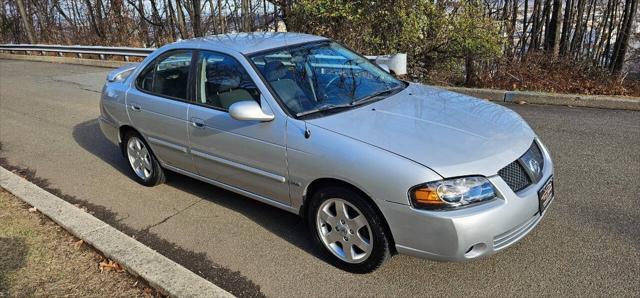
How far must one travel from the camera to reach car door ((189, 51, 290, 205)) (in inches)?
144

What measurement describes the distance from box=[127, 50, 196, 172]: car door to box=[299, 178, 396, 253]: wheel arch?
1.45 m

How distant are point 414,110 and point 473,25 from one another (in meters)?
6.33

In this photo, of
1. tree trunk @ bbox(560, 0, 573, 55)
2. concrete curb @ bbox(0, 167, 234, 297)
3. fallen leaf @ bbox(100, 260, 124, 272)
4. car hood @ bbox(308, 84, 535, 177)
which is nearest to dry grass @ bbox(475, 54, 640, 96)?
car hood @ bbox(308, 84, 535, 177)

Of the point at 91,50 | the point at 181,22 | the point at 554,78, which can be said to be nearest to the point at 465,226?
the point at 554,78

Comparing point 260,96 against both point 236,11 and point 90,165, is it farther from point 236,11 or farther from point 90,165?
point 236,11

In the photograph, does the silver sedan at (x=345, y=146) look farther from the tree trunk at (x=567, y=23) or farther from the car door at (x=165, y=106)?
the tree trunk at (x=567, y=23)

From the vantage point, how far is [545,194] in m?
3.29

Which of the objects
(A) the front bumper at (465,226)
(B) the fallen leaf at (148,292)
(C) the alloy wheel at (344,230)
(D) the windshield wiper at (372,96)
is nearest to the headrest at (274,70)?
(D) the windshield wiper at (372,96)

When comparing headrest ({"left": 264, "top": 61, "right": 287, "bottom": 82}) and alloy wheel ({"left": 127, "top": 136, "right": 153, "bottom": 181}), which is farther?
alloy wheel ({"left": 127, "top": 136, "right": 153, "bottom": 181})

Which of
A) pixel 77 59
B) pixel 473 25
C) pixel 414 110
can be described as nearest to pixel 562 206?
pixel 414 110

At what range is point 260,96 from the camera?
3791mm

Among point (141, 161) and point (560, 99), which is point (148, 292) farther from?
point (560, 99)

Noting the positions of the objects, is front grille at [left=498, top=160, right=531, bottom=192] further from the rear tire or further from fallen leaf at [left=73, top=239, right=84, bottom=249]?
the rear tire

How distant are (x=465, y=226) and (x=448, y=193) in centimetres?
21
